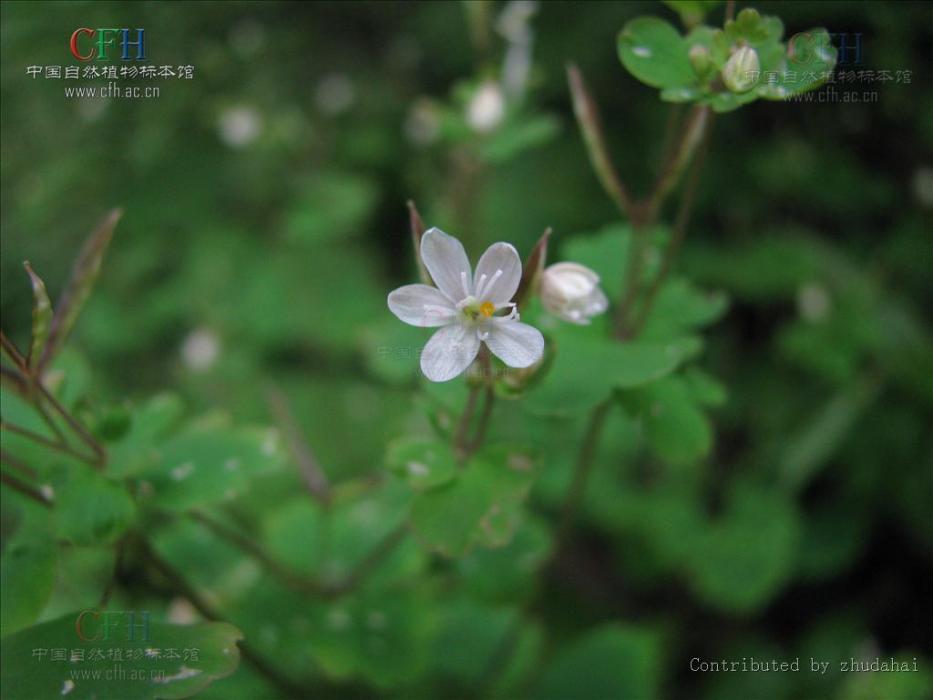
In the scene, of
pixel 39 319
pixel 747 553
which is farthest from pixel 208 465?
pixel 747 553

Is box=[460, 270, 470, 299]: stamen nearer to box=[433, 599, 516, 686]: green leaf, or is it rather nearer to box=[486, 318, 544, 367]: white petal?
box=[486, 318, 544, 367]: white petal

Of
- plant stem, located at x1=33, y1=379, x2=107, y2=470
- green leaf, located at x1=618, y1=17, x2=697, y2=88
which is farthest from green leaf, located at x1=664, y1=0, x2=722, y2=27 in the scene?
plant stem, located at x1=33, y1=379, x2=107, y2=470

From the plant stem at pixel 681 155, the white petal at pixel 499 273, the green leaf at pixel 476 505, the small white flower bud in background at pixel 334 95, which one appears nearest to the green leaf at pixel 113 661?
the green leaf at pixel 476 505

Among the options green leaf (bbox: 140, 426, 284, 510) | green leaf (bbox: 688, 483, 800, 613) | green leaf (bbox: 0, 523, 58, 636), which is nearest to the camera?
green leaf (bbox: 0, 523, 58, 636)

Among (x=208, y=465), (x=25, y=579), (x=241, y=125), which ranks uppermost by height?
(x=241, y=125)

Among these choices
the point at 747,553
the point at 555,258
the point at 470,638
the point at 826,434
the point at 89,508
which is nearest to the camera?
the point at 89,508

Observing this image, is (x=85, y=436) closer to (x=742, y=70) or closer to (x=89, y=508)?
(x=89, y=508)
